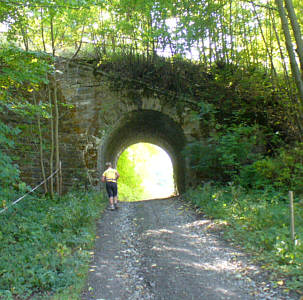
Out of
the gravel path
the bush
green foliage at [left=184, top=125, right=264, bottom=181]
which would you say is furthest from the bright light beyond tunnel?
the gravel path

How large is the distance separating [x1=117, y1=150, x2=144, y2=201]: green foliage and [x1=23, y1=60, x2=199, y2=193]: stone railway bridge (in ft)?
34.2

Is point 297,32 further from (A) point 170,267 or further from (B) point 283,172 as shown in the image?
(A) point 170,267

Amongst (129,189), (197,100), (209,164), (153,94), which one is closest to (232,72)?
Result: (197,100)

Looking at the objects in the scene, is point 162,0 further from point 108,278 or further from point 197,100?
point 108,278

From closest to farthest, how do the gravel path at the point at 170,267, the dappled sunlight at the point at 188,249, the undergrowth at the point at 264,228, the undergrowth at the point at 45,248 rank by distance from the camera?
the gravel path at the point at 170,267 → the undergrowth at the point at 45,248 → the undergrowth at the point at 264,228 → the dappled sunlight at the point at 188,249

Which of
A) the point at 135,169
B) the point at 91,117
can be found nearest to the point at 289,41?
the point at 91,117

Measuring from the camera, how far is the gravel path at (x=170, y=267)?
371 centimetres

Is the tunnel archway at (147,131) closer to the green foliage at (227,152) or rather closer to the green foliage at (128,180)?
the green foliage at (227,152)

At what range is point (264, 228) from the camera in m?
5.46

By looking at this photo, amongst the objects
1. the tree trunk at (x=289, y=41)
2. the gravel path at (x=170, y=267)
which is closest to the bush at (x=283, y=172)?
the tree trunk at (x=289, y=41)

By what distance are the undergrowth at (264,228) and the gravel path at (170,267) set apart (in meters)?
0.25

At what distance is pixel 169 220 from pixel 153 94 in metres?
5.13

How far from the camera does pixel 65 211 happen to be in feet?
22.7

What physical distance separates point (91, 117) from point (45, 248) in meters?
6.18
